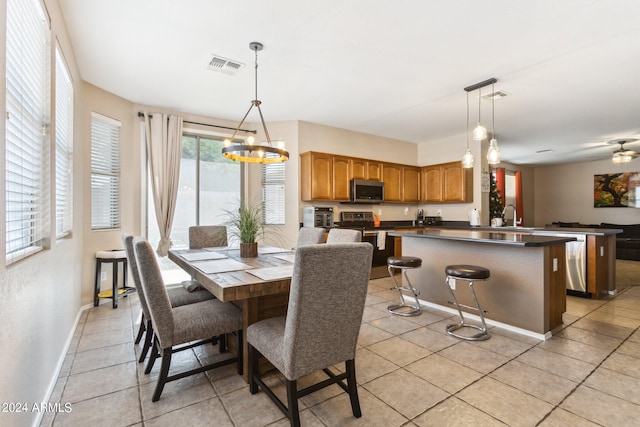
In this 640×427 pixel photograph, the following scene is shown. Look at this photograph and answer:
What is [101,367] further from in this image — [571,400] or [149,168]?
[571,400]

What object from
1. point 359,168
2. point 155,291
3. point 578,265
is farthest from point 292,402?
point 359,168

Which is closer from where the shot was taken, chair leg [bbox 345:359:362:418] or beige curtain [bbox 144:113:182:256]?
chair leg [bbox 345:359:362:418]

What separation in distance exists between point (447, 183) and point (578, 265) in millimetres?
2518

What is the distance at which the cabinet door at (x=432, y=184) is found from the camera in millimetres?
6109

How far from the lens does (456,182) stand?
578cm

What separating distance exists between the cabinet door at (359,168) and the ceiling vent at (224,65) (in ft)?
8.91

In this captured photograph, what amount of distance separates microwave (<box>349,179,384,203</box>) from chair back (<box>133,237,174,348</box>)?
3991 mm

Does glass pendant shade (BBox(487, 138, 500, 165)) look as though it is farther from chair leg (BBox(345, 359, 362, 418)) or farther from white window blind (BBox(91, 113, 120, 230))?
white window blind (BBox(91, 113, 120, 230))

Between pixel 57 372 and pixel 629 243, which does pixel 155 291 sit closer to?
pixel 57 372

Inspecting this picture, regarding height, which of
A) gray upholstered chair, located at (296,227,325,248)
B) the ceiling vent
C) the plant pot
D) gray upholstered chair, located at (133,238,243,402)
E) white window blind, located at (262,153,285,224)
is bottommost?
gray upholstered chair, located at (133,238,243,402)

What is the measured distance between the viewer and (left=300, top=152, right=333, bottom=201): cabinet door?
493 centimetres

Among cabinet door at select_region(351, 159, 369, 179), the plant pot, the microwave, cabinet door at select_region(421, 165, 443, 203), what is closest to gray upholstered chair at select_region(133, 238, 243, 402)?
the plant pot

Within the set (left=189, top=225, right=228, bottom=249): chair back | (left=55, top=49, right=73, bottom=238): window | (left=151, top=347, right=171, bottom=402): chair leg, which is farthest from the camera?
(left=189, top=225, right=228, bottom=249): chair back

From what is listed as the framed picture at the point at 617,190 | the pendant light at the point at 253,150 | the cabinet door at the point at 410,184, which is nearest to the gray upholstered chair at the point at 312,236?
the pendant light at the point at 253,150
